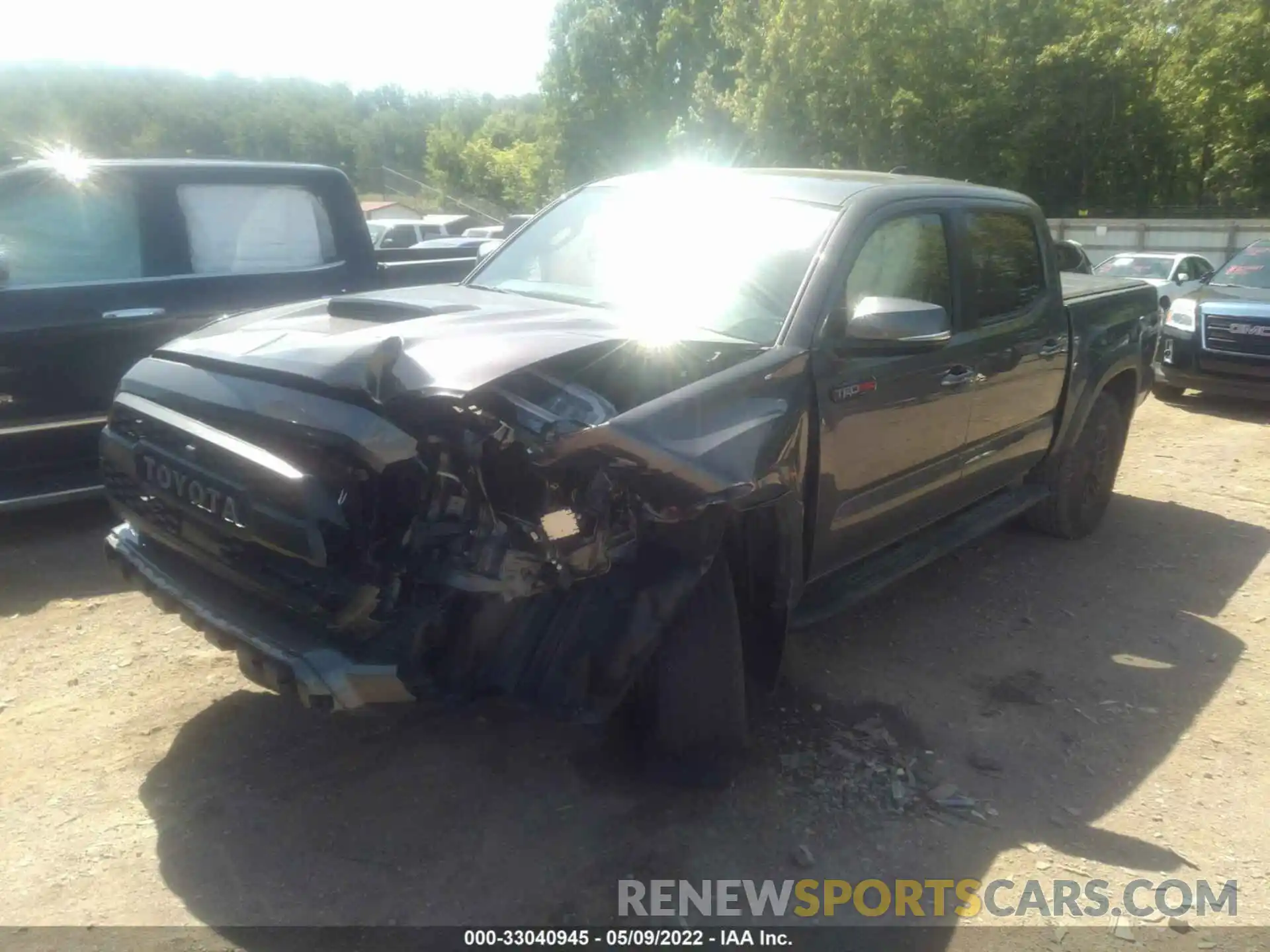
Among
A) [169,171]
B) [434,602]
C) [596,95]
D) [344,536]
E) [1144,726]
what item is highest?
[596,95]

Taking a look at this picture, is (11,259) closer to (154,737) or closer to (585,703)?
(154,737)

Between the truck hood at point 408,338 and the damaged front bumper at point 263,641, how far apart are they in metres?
0.66

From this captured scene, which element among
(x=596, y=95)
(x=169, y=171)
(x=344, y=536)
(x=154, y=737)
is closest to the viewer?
(x=344, y=536)

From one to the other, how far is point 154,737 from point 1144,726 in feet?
11.8

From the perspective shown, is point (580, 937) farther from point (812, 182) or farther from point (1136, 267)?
point (1136, 267)

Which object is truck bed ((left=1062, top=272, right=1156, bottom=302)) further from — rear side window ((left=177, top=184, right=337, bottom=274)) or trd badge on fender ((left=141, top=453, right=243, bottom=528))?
rear side window ((left=177, top=184, right=337, bottom=274))

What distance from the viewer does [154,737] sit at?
138 inches

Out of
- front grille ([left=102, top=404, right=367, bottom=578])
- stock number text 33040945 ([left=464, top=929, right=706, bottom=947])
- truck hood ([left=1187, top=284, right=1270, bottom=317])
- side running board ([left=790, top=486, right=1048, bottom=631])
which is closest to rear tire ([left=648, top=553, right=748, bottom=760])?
side running board ([left=790, top=486, right=1048, bottom=631])

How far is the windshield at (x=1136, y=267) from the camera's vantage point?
15.0 meters

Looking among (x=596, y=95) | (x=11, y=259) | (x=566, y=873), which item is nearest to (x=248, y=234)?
(x=11, y=259)

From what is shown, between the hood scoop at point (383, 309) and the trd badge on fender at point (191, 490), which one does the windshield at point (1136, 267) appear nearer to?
the hood scoop at point (383, 309)

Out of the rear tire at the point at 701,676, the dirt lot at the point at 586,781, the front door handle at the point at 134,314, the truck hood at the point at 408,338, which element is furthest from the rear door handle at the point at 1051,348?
the front door handle at the point at 134,314

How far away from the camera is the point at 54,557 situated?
5082mm

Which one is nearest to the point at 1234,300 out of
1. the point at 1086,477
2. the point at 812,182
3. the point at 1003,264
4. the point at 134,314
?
the point at 1086,477
